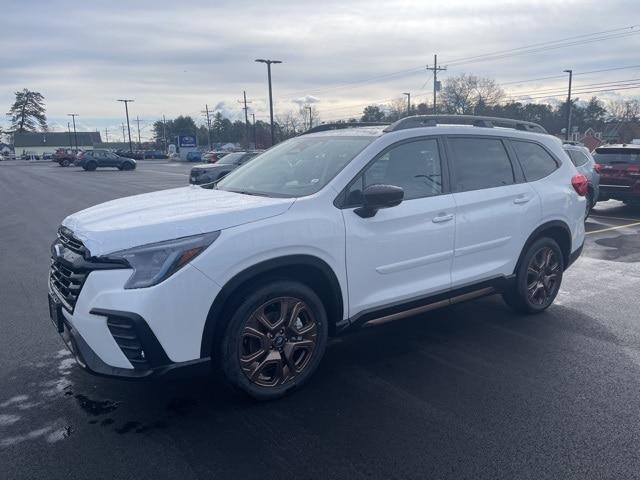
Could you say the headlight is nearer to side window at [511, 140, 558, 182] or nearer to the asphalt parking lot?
the asphalt parking lot

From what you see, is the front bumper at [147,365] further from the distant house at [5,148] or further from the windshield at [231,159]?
the distant house at [5,148]

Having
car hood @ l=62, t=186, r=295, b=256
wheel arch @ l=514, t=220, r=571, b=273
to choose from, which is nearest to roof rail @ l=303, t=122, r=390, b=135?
car hood @ l=62, t=186, r=295, b=256

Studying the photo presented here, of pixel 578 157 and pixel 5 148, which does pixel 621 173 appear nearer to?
pixel 578 157

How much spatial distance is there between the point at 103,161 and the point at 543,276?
143ft

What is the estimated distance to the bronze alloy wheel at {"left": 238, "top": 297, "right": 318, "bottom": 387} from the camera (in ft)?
11.8

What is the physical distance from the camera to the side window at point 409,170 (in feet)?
13.7

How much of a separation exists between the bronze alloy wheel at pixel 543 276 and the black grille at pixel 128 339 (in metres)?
3.81

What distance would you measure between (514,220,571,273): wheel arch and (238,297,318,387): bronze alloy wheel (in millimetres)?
2493

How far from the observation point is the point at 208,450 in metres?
3.17

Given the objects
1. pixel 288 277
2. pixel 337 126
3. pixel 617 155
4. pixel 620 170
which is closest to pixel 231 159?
pixel 617 155

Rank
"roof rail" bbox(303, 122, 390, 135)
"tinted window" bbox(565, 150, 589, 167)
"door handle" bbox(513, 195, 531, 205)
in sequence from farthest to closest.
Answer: "tinted window" bbox(565, 150, 589, 167), "roof rail" bbox(303, 122, 390, 135), "door handle" bbox(513, 195, 531, 205)

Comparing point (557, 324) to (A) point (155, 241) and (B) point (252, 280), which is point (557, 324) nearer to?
(B) point (252, 280)

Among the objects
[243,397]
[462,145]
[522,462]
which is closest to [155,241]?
[243,397]

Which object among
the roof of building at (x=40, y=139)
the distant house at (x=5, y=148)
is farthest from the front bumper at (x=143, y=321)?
the roof of building at (x=40, y=139)
